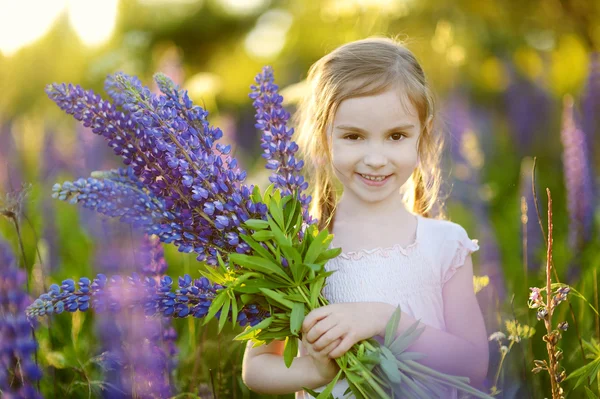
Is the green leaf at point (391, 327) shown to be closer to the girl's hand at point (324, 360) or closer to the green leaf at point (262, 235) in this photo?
the girl's hand at point (324, 360)

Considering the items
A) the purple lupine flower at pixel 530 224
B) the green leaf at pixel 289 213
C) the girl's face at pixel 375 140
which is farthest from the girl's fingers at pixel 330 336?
the purple lupine flower at pixel 530 224

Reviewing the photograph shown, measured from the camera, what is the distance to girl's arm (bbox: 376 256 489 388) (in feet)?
4.74

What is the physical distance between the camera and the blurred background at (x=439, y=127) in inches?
75.4

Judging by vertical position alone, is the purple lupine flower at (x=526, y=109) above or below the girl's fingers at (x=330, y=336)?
above

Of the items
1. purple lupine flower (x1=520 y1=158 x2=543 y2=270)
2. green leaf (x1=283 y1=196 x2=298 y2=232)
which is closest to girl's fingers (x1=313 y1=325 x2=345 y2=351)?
green leaf (x1=283 y1=196 x2=298 y2=232)

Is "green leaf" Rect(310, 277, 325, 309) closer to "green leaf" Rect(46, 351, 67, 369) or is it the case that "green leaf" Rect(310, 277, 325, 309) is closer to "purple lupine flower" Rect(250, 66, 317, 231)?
"purple lupine flower" Rect(250, 66, 317, 231)

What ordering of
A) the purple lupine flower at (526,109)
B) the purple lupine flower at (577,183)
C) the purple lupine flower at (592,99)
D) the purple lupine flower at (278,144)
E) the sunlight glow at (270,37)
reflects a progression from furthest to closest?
the sunlight glow at (270,37), the purple lupine flower at (526,109), the purple lupine flower at (592,99), the purple lupine flower at (577,183), the purple lupine flower at (278,144)

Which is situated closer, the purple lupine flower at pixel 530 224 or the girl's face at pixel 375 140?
the girl's face at pixel 375 140

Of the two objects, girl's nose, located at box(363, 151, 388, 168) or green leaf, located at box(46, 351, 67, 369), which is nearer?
girl's nose, located at box(363, 151, 388, 168)

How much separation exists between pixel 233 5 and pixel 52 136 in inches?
156

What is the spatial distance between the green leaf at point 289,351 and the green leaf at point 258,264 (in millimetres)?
124

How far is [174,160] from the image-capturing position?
125cm

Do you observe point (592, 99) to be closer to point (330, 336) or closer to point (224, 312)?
point (330, 336)

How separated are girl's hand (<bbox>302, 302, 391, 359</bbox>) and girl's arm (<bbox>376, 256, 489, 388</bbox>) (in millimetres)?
109
